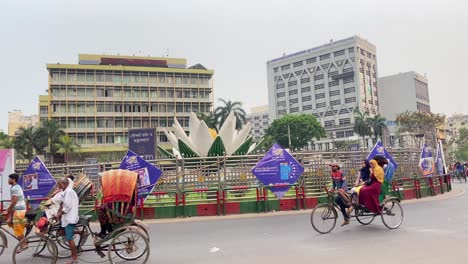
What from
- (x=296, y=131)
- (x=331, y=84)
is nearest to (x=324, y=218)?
(x=296, y=131)

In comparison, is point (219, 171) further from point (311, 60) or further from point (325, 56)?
point (311, 60)

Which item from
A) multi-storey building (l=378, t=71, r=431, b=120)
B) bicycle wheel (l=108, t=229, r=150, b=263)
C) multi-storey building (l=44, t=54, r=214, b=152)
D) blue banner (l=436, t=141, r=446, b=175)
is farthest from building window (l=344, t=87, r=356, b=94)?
bicycle wheel (l=108, t=229, r=150, b=263)

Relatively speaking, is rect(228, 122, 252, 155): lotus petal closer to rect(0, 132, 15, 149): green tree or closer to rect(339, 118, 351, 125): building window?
rect(0, 132, 15, 149): green tree

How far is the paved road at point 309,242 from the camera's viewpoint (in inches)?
287

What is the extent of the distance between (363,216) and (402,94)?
111995 millimetres

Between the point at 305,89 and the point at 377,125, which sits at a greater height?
the point at 305,89

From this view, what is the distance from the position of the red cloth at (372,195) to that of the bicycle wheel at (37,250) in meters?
6.75

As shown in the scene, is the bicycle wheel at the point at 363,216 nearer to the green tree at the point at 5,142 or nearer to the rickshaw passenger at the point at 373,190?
the rickshaw passenger at the point at 373,190

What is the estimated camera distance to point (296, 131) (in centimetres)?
8431

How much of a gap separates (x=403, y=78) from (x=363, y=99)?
13.1m

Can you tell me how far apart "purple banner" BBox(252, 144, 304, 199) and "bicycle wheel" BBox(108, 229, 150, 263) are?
814 centimetres

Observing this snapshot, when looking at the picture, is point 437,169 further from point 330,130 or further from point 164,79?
point 330,130

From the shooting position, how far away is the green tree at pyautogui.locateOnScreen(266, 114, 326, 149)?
84.0 meters

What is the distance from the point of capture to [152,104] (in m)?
76.1
